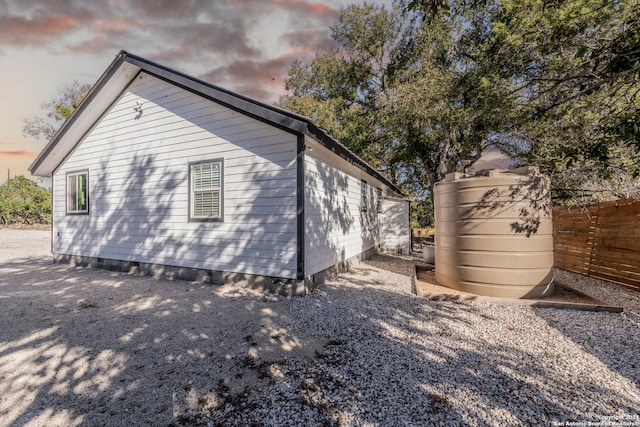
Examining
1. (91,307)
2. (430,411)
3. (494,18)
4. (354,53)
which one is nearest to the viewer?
(430,411)

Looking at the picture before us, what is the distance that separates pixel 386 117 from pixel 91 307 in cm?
1136

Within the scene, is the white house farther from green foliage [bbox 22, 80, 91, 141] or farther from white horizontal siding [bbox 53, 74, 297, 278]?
green foliage [bbox 22, 80, 91, 141]

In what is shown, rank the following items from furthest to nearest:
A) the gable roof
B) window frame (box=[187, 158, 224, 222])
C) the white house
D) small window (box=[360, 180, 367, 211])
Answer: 1. small window (box=[360, 180, 367, 211])
2. window frame (box=[187, 158, 224, 222])
3. the white house
4. the gable roof

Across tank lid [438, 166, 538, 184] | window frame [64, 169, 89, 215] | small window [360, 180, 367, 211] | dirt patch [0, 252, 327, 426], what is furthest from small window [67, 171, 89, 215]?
tank lid [438, 166, 538, 184]

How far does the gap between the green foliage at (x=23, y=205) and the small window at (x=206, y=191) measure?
29.7 metres

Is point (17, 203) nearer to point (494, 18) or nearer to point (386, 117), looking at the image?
point (386, 117)

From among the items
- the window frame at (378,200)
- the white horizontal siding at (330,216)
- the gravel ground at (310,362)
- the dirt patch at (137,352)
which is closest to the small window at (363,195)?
the white horizontal siding at (330,216)

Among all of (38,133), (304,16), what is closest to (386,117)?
(304,16)

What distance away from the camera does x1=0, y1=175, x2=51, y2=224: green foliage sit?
25.1m

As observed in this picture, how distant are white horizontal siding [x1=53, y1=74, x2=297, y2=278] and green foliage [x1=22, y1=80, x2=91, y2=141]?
17911 mm

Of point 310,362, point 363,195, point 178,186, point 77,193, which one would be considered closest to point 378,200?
point 363,195

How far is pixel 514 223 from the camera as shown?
468 cm

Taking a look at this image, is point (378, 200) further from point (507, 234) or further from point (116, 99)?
point (116, 99)

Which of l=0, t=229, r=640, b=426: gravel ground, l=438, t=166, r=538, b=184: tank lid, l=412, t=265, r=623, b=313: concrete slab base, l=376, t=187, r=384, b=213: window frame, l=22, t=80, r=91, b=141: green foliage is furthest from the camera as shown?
l=22, t=80, r=91, b=141: green foliage
